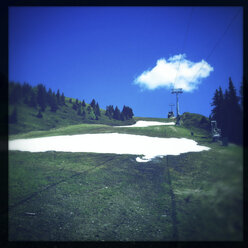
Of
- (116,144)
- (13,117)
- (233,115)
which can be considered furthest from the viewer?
(116,144)

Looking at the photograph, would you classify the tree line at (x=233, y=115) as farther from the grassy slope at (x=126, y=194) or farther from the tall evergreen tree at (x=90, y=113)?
the tall evergreen tree at (x=90, y=113)

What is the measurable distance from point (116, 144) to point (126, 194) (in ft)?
7.22

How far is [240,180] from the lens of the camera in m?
1.89

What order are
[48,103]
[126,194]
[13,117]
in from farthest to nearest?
[48,103], [126,194], [13,117]

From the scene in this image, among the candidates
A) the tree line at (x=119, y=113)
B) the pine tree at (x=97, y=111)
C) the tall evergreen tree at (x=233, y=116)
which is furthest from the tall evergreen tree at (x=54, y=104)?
the tall evergreen tree at (x=233, y=116)

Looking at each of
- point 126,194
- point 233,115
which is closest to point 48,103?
point 126,194

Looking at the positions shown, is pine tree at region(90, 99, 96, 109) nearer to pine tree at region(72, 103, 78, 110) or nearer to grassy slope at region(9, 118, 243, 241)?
pine tree at region(72, 103, 78, 110)

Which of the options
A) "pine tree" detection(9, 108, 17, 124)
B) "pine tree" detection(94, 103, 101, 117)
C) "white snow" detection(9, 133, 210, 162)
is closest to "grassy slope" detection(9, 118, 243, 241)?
"white snow" detection(9, 133, 210, 162)

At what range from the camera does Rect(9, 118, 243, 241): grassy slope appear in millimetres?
2035

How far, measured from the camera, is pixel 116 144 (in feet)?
20.4

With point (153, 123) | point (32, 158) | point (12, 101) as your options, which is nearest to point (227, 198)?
point (153, 123)

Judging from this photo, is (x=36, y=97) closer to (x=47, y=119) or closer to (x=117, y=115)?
(x=47, y=119)

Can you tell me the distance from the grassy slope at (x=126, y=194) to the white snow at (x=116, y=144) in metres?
0.23

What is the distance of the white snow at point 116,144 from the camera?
5696 mm
